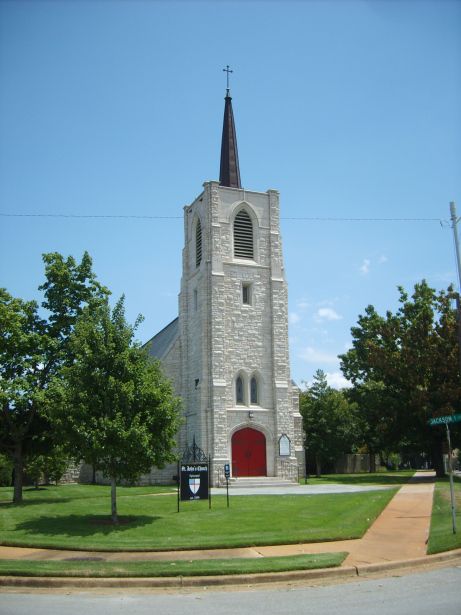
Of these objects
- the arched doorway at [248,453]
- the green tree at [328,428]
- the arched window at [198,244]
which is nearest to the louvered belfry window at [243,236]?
the arched window at [198,244]

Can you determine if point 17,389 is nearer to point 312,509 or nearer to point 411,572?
point 312,509

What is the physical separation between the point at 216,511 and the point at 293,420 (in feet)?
60.1

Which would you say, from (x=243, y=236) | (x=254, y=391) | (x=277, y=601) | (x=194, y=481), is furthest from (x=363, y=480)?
(x=277, y=601)

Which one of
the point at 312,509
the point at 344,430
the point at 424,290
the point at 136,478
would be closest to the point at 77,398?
the point at 136,478

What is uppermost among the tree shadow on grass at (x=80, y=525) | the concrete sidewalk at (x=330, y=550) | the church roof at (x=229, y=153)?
the church roof at (x=229, y=153)

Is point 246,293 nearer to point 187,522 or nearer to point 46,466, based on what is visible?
point 46,466

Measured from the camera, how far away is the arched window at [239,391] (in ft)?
114

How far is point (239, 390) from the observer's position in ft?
115

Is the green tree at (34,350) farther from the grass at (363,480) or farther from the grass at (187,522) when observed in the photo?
the grass at (363,480)

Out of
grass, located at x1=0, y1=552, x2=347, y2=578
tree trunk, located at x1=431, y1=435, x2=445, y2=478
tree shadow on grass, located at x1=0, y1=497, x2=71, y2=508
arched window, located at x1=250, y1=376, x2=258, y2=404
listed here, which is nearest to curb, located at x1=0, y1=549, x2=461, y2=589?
grass, located at x1=0, y1=552, x2=347, y2=578

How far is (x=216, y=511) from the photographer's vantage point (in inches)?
711

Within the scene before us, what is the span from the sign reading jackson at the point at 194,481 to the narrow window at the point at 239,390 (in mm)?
15740

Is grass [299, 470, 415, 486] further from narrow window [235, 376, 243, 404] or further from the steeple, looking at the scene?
the steeple

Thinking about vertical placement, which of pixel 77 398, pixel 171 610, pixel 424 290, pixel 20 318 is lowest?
pixel 171 610
